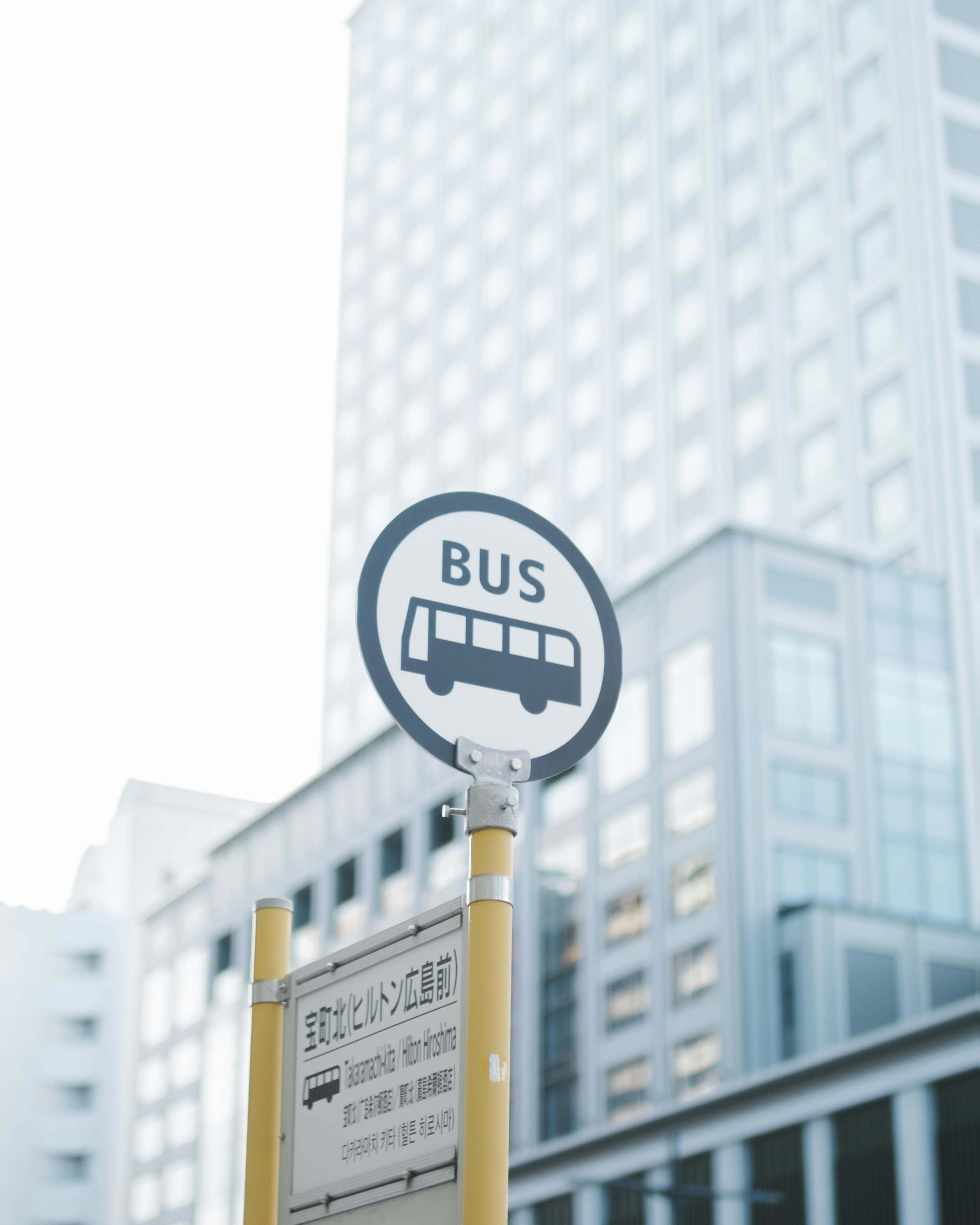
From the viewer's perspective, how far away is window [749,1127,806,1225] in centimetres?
3475

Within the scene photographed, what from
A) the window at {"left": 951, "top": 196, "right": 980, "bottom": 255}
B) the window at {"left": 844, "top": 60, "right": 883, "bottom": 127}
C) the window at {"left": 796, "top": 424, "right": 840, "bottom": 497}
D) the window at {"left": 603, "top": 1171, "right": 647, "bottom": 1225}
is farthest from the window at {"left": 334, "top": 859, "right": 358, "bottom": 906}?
the window at {"left": 844, "top": 60, "right": 883, "bottom": 127}

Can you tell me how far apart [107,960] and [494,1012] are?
91.2 metres

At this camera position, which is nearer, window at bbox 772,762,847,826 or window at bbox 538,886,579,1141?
window at bbox 772,762,847,826

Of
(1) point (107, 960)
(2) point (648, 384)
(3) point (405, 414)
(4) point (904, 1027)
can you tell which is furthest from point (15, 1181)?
(4) point (904, 1027)

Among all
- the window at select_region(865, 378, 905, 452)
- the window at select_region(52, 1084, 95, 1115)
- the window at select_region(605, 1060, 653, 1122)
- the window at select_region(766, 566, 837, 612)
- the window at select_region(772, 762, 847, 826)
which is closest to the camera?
the window at select_region(605, 1060, 653, 1122)

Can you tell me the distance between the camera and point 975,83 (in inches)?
2356

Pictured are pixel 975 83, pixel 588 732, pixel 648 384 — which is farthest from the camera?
pixel 648 384

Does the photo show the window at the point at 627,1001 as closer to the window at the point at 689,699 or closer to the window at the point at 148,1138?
the window at the point at 689,699

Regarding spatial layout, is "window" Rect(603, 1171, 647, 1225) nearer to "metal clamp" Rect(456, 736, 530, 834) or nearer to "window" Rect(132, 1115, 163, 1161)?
"window" Rect(132, 1115, 163, 1161)

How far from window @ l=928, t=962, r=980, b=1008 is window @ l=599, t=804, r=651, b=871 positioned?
735 centimetres

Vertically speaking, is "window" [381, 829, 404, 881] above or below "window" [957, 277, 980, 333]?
below

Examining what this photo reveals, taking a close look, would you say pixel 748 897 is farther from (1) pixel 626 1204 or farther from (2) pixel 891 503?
(2) pixel 891 503

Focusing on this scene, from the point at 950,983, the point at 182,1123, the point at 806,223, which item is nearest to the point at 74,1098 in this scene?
the point at 182,1123

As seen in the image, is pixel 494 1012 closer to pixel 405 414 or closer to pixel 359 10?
pixel 405 414
